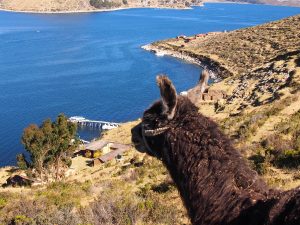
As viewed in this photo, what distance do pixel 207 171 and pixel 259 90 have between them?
1297 inches

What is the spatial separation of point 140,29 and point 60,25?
32.3 meters

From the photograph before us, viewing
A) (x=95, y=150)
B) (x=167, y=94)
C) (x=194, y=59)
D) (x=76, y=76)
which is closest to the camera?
(x=167, y=94)

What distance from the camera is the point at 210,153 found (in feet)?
11.5

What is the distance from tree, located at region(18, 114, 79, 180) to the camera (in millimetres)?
26181

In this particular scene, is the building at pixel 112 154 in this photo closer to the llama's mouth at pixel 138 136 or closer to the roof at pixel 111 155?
the roof at pixel 111 155

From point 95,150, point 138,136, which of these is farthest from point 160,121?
point 95,150

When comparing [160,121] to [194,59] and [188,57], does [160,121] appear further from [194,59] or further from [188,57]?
[188,57]

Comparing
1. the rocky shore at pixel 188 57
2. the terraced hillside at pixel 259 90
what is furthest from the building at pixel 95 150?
the rocky shore at pixel 188 57

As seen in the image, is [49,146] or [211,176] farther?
[49,146]

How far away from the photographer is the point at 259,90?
35.1 meters

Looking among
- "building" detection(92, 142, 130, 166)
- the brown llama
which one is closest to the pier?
"building" detection(92, 142, 130, 166)

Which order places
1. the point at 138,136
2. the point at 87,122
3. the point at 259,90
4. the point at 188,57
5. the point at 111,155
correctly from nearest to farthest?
the point at 138,136 → the point at 111,155 → the point at 259,90 → the point at 87,122 → the point at 188,57

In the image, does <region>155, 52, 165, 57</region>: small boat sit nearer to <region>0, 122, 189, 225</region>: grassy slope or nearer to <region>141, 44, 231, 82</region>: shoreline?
<region>141, 44, 231, 82</region>: shoreline

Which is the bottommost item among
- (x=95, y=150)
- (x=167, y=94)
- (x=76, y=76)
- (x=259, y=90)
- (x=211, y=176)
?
(x=76, y=76)
